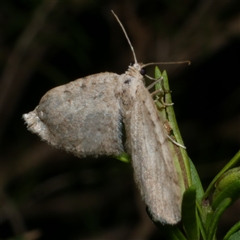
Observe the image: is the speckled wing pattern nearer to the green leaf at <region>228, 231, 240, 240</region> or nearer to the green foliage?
the green foliage

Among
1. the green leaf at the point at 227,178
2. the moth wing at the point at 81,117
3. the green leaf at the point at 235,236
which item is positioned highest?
the moth wing at the point at 81,117

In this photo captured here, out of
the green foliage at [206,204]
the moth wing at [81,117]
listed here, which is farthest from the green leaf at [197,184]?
the moth wing at [81,117]

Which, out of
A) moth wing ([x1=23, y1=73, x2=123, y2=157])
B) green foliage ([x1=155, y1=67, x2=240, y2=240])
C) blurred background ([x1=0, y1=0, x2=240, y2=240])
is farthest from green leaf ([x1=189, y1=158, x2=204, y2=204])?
blurred background ([x1=0, y1=0, x2=240, y2=240])

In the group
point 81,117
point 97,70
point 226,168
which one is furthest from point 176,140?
point 97,70

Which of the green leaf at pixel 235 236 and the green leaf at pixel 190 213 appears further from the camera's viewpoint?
the green leaf at pixel 235 236

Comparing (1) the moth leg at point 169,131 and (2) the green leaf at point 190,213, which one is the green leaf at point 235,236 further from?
(1) the moth leg at point 169,131

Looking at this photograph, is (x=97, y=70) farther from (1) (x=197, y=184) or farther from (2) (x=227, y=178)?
(2) (x=227, y=178)
